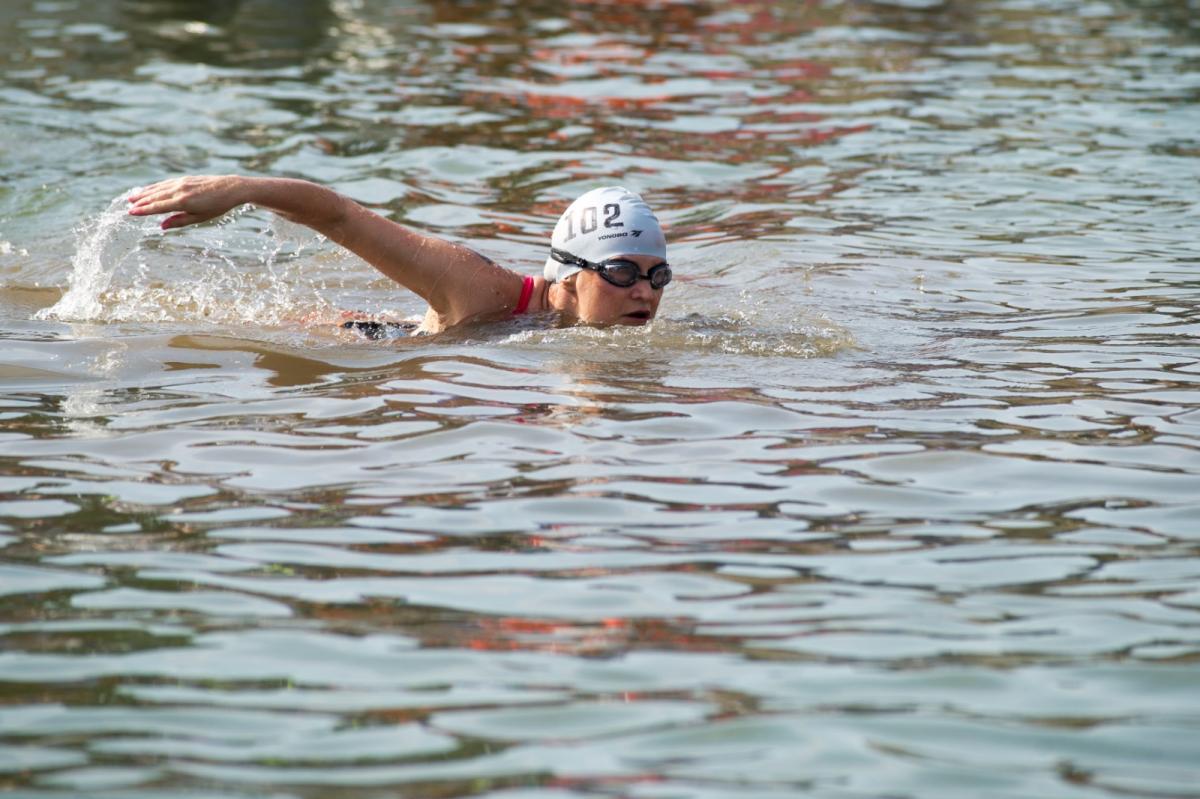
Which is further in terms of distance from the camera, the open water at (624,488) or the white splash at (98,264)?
the white splash at (98,264)

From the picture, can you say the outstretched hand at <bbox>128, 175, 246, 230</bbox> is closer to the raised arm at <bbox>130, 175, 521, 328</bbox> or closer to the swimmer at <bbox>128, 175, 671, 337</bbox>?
the raised arm at <bbox>130, 175, 521, 328</bbox>

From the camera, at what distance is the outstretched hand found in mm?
6727

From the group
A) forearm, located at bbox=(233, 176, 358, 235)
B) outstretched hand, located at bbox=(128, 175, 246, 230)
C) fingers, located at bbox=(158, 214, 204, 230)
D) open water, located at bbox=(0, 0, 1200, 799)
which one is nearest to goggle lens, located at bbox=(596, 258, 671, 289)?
open water, located at bbox=(0, 0, 1200, 799)

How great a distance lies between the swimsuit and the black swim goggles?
0.83 ft

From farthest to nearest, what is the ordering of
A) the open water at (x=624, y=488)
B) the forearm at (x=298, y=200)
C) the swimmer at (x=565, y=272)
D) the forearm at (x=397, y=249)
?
1. the swimmer at (x=565, y=272)
2. the forearm at (x=397, y=249)
3. the forearm at (x=298, y=200)
4. the open water at (x=624, y=488)

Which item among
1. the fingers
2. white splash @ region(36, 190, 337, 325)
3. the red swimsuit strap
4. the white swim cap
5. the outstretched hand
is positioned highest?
the outstretched hand

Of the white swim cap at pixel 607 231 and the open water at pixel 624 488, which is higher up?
the white swim cap at pixel 607 231

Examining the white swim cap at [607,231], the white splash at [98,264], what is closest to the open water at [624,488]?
the white splash at [98,264]

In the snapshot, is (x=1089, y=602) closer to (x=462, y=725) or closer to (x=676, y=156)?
(x=462, y=725)

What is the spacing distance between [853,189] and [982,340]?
439 centimetres

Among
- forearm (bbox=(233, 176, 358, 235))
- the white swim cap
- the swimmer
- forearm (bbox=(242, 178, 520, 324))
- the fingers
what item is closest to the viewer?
the fingers

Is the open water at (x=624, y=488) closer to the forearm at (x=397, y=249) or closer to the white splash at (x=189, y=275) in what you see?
the white splash at (x=189, y=275)

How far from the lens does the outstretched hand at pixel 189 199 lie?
6.73m

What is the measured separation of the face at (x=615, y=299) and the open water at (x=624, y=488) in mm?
225
